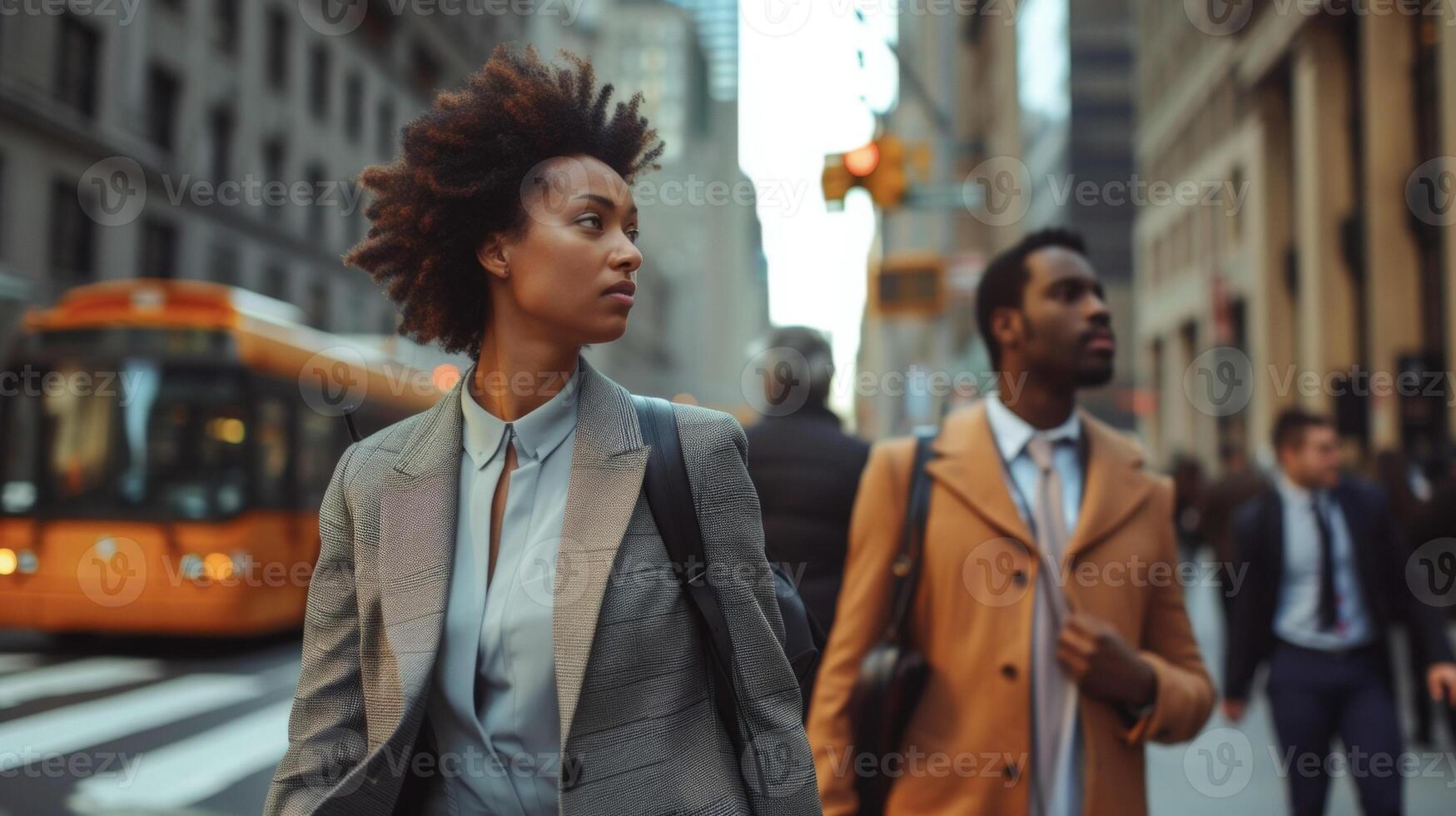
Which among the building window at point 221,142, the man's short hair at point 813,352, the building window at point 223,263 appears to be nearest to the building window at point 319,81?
the building window at point 221,142

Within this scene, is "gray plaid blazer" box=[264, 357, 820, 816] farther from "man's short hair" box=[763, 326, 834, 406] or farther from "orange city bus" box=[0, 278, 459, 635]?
"orange city bus" box=[0, 278, 459, 635]

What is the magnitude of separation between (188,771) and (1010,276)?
19.2ft

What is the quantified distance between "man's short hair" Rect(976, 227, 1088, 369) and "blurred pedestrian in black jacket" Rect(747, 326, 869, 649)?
143 cm

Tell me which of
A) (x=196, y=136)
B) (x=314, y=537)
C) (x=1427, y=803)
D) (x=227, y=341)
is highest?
(x=196, y=136)

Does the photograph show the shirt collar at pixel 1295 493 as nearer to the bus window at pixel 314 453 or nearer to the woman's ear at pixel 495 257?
the woman's ear at pixel 495 257

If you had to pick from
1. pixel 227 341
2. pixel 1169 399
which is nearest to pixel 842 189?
pixel 227 341

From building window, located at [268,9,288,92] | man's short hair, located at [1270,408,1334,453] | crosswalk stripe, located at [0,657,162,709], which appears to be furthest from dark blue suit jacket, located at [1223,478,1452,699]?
building window, located at [268,9,288,92]

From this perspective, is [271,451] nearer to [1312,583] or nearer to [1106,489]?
[1312,583]

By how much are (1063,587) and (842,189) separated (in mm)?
9844

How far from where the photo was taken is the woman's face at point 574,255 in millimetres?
2188

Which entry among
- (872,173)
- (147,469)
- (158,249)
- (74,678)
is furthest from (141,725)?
(158,249)

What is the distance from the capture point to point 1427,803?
22.4 ft

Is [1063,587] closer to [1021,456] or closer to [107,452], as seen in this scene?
[1021,456]

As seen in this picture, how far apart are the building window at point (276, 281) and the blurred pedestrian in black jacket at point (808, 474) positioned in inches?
1229
